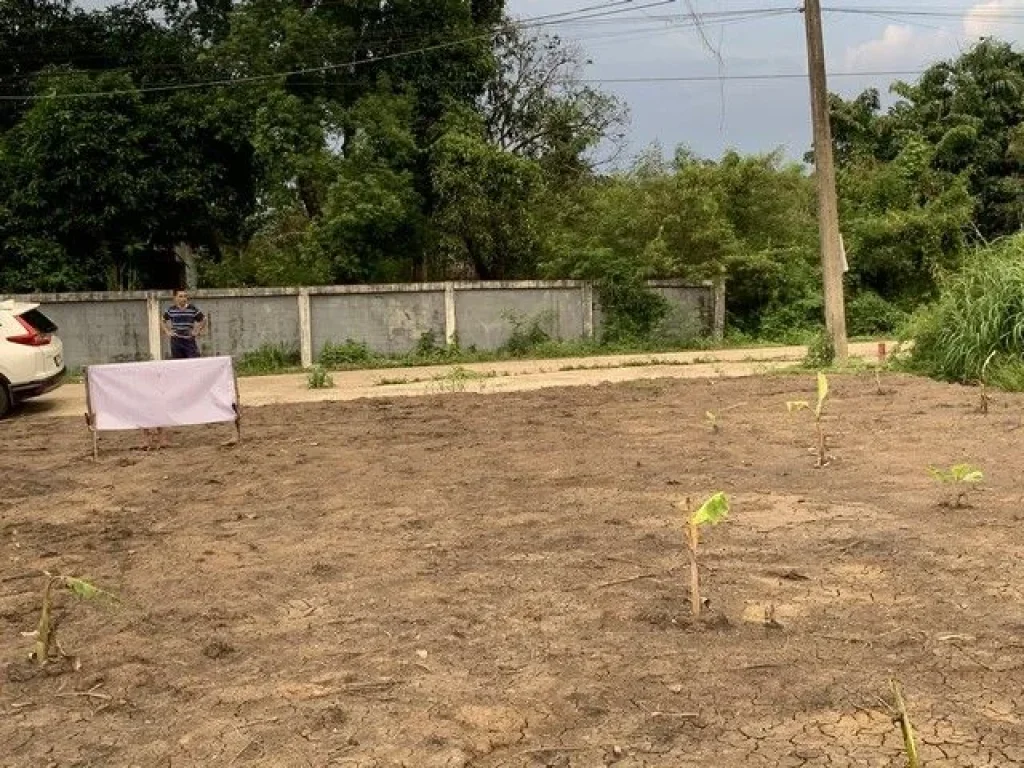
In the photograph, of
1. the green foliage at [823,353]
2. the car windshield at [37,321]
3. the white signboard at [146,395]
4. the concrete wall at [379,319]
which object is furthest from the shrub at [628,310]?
the white signboard at [146,395]

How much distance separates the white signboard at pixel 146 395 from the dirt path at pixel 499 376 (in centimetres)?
463

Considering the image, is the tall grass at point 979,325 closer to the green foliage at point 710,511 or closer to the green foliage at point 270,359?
the green foliage at point 710,511

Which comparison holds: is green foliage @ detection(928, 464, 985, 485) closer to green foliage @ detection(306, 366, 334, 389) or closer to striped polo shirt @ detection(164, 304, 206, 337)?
striped polo shirt @ detection(164, 304, 206, 337)

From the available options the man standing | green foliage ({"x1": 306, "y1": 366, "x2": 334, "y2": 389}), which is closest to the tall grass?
green foliage ({"x1": 306, "y1": 366, "x2": 334, "y2": 389})

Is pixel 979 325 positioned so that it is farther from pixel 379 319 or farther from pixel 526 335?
pixel 379 319

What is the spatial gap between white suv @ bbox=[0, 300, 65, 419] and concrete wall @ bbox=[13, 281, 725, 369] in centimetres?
582

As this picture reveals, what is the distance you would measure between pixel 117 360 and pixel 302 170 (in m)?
6.05

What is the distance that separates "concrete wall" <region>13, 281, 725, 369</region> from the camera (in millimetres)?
19688

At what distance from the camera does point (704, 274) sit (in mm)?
23609

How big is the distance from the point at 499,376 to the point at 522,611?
1371cm

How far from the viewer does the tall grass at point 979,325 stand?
41.2 feet

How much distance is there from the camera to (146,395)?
941 centimetres

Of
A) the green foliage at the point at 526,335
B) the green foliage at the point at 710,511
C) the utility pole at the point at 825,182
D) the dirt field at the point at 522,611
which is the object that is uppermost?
the utility pole at the point at 825,182

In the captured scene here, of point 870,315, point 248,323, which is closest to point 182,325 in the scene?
point 248,323
